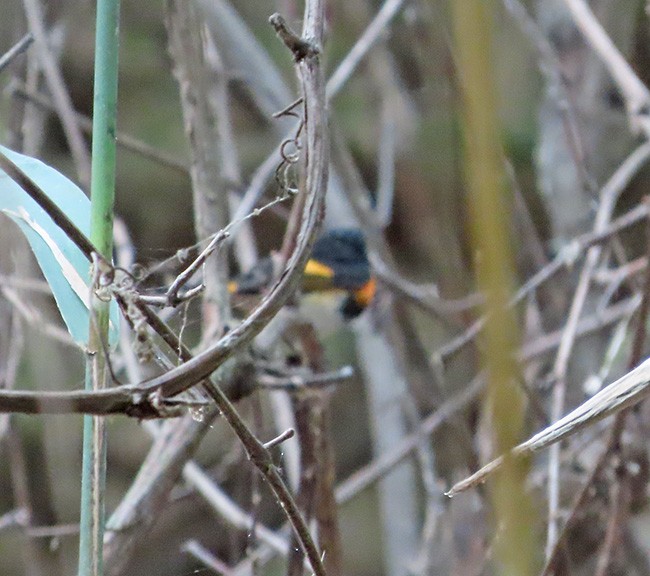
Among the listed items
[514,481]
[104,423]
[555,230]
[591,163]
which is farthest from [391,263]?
[514,481]

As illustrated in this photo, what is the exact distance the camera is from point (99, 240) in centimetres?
42

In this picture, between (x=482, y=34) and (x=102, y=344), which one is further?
(x=102, y=344)

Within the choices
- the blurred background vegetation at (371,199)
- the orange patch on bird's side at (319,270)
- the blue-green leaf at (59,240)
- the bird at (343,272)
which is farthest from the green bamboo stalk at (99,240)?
the orange patch on bird's side at (319,270)

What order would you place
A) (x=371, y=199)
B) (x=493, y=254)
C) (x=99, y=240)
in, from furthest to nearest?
(x=371, y=199)
(x=99, y=240)
(x=493, y=254)

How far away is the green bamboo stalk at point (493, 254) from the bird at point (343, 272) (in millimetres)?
2071

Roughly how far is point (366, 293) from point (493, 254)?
220 cm

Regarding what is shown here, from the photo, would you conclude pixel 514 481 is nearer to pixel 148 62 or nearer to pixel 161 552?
pixel 161 552

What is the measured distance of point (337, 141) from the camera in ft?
4.27

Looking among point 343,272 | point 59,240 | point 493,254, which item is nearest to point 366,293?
point 343,272

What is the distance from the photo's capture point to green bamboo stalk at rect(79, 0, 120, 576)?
0.41 meters

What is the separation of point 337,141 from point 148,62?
1672 millimetres

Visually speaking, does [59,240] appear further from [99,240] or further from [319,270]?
[319,270]

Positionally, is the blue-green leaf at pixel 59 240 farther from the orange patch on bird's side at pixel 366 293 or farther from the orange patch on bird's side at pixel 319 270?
the orange patch on bird's side at pixel 319 270

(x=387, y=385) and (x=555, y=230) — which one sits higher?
(x=555, y=230)
